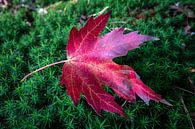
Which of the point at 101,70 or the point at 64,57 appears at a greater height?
the point at 101,70

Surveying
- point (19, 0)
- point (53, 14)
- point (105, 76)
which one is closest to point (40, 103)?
point (105, 76)

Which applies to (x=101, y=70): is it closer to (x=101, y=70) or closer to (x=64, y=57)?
(x=101, y=70)

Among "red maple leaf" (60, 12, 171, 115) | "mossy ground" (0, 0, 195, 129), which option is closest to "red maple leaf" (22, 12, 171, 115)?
"red maple leaf" (60, 12, 171, 115)

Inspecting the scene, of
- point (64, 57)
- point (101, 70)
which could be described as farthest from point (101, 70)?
point (64, 57)

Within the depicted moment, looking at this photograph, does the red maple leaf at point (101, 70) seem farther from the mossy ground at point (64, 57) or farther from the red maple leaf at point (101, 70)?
the mossy ground at point (64, 57)

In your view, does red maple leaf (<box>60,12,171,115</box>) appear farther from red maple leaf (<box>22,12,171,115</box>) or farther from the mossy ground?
the mossy ground

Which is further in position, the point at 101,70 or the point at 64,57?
the point at 64,57
